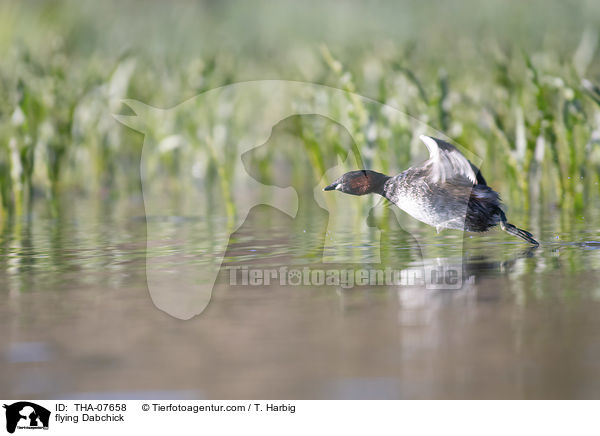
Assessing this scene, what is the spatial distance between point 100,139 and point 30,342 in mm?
8365

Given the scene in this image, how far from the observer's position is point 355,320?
13.4ft

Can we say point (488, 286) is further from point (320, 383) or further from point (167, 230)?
point (167, 230)

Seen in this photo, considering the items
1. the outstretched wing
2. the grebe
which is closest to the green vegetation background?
the grebe

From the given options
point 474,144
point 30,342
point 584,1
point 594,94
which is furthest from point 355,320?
point 584,1

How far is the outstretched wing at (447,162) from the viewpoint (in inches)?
231

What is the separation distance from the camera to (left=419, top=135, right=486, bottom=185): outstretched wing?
5879 millimetres
